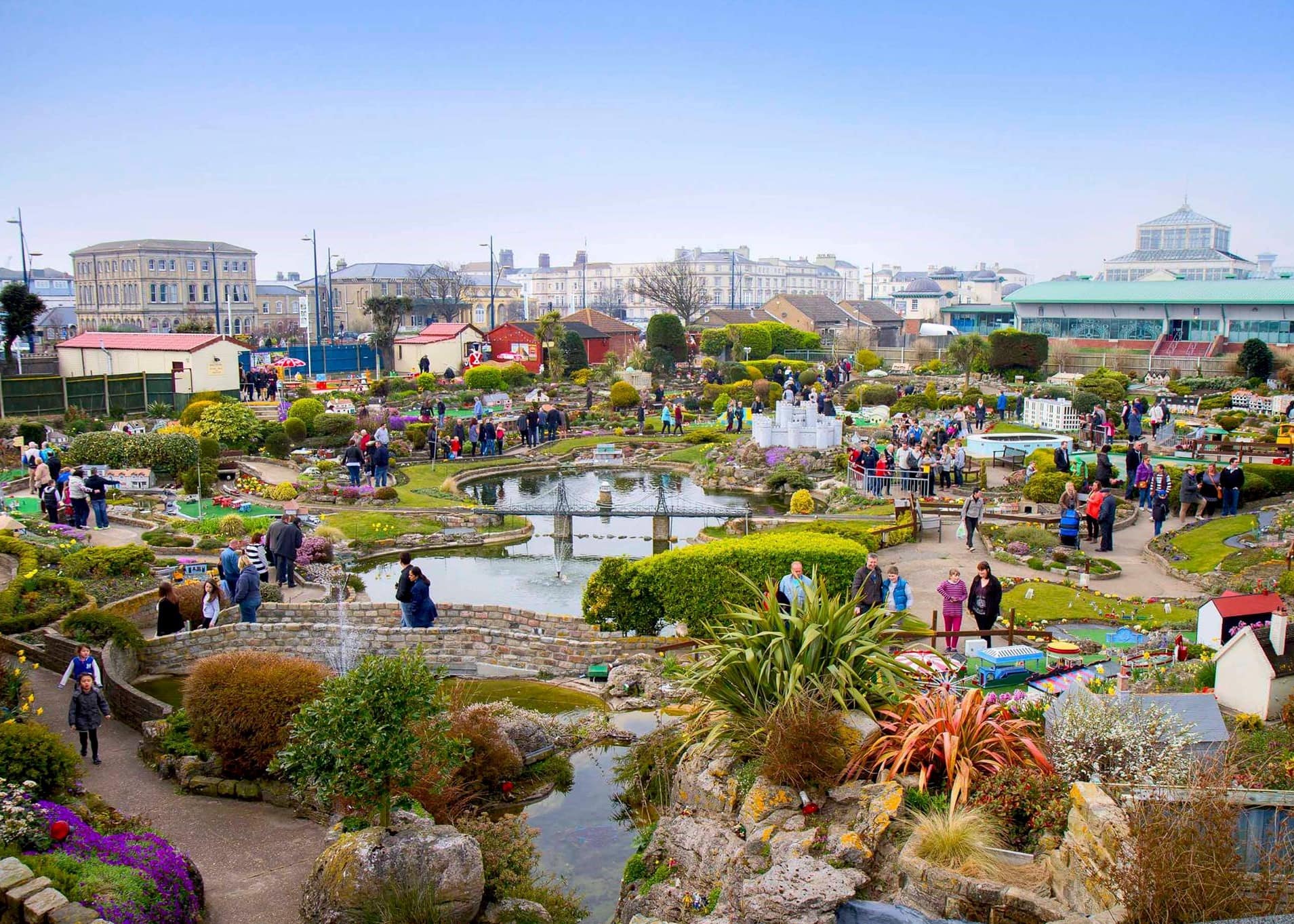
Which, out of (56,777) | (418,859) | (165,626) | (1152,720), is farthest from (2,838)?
(1152,720)

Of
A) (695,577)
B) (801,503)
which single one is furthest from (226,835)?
(801,503)

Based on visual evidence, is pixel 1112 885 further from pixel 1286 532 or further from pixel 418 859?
pixel 1286 532

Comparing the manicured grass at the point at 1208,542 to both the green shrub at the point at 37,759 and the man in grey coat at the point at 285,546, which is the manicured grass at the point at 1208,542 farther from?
the green shrub at the point at 37,759

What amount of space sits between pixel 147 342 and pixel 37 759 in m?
33.3

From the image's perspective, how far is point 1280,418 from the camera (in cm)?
3300

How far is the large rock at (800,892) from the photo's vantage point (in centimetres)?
767

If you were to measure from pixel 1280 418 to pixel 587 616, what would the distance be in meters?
25.6

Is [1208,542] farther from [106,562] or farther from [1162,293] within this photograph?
[1162,293]

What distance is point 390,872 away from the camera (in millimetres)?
9203

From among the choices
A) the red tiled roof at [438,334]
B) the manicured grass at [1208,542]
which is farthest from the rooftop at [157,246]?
the manicured grass at [1208,542]

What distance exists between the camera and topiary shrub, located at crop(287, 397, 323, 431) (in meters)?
33.8

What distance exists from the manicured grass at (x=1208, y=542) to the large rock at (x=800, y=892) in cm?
1165

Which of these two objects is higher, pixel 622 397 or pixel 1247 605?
pixel 622 397

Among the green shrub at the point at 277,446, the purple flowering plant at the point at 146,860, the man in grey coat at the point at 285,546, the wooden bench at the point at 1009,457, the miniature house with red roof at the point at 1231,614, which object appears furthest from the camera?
the green shrub at the point at 277,446
